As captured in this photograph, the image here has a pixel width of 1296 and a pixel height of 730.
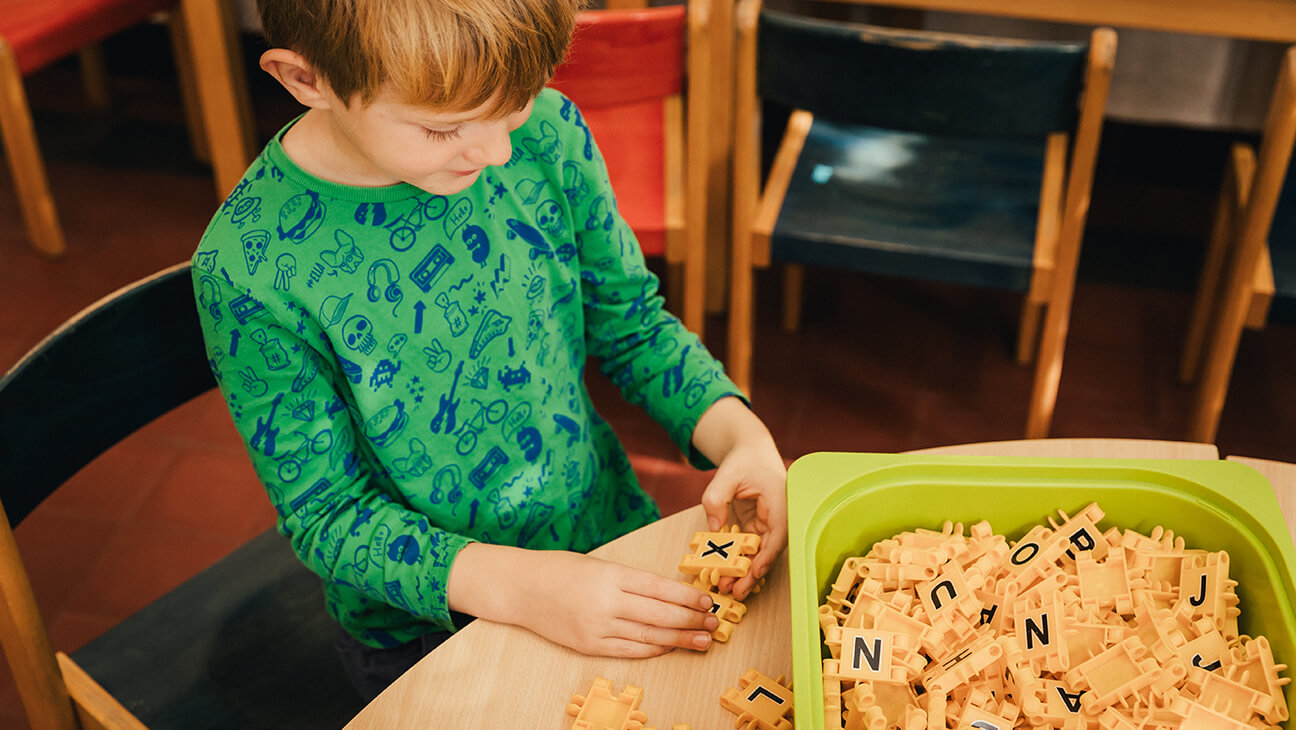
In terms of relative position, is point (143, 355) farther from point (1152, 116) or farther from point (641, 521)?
point (1152, 116)

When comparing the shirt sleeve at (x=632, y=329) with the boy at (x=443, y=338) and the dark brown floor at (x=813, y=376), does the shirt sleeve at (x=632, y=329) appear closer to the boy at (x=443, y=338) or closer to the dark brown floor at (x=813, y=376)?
the boy at (x=443, y=338)

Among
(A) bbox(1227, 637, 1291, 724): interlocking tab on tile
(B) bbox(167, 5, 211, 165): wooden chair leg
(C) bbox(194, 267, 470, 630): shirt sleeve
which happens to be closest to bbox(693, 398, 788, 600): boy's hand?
(C) bbox(194, 267, 470, 630): shirt sleeve

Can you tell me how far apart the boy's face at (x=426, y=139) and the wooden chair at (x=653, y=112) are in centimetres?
86

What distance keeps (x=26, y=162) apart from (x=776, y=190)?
173 centimetres

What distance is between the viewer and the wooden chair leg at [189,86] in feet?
9.02

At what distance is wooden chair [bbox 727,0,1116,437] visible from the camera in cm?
160

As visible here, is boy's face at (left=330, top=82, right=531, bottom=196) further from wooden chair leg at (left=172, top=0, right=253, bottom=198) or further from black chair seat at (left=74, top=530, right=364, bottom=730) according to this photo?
wooden chair leg at (left=172, top=0, right=253, bottom=198)

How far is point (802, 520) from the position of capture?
2.57ft

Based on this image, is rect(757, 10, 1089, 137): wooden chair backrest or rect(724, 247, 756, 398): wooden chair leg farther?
rect(724, 247, 756, 398): wooden chair leg

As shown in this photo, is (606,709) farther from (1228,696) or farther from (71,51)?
(71,51)

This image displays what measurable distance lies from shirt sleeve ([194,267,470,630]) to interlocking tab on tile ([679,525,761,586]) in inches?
7.9

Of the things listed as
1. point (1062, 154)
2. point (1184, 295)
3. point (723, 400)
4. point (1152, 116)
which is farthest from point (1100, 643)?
point (1152, 116)

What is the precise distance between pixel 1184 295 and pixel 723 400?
187cm

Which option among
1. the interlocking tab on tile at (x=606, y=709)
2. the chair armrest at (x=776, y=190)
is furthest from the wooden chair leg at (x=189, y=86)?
the interlocking tab on tile at (x=606, y=709)
